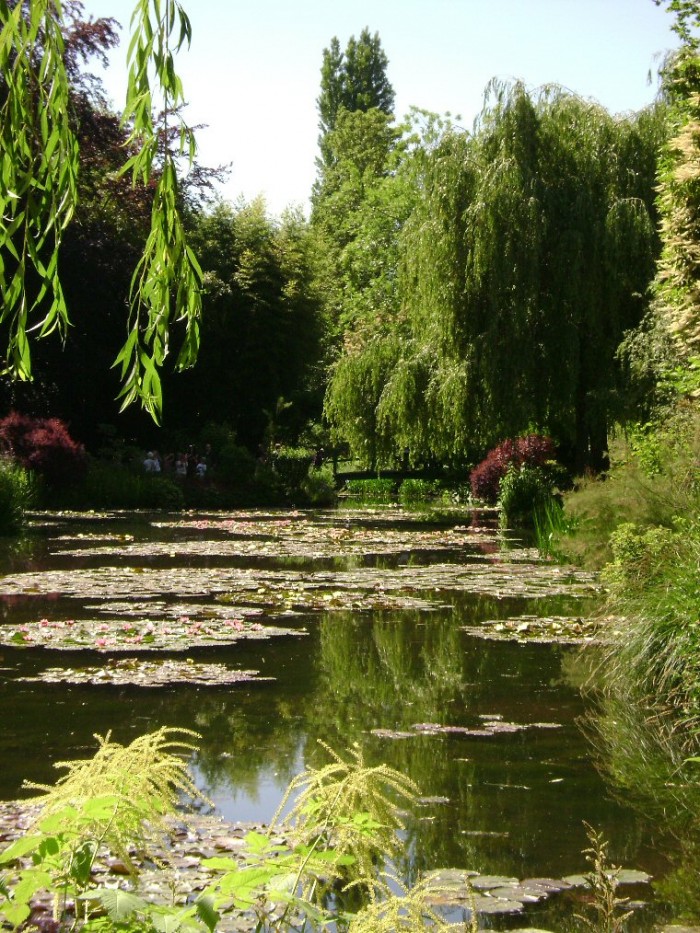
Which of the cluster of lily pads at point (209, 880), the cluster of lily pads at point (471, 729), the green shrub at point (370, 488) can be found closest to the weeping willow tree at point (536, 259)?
the green shrub at point (370, 488)

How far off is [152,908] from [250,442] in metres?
32.8

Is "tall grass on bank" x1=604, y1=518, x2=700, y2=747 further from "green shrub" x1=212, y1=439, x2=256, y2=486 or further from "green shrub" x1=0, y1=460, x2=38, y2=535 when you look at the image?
"green shrub" x1=212, y1=439, x2=256, y2=486

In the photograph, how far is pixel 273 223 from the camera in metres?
37.5

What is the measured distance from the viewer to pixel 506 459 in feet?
81.5

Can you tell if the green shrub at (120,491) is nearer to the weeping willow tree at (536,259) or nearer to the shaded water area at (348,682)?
the weeping willow tree at (536,259)

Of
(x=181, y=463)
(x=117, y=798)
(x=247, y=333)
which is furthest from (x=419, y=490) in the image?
(x=117, y=798)

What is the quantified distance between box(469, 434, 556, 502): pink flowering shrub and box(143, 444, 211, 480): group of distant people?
6.88 meters

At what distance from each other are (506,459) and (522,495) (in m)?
3.04

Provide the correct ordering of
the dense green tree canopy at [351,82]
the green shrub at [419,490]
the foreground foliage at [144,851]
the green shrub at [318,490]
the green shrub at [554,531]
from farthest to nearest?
the dense green tree canopy at [351,82] → the green shrub at [419,490] → the green shrub at [318,490] → the green shrub at [554,531] → the foreground foliage at [144,851]

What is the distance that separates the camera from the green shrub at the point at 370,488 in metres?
36.4

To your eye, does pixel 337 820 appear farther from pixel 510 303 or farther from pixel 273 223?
pixel 273 223

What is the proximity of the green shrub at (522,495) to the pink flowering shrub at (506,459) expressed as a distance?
Result: 1.55ft

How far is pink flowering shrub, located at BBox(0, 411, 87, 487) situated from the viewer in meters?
24.2

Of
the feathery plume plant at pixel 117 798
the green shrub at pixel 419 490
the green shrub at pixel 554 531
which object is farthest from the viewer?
the green shrub at pixel 419 490
